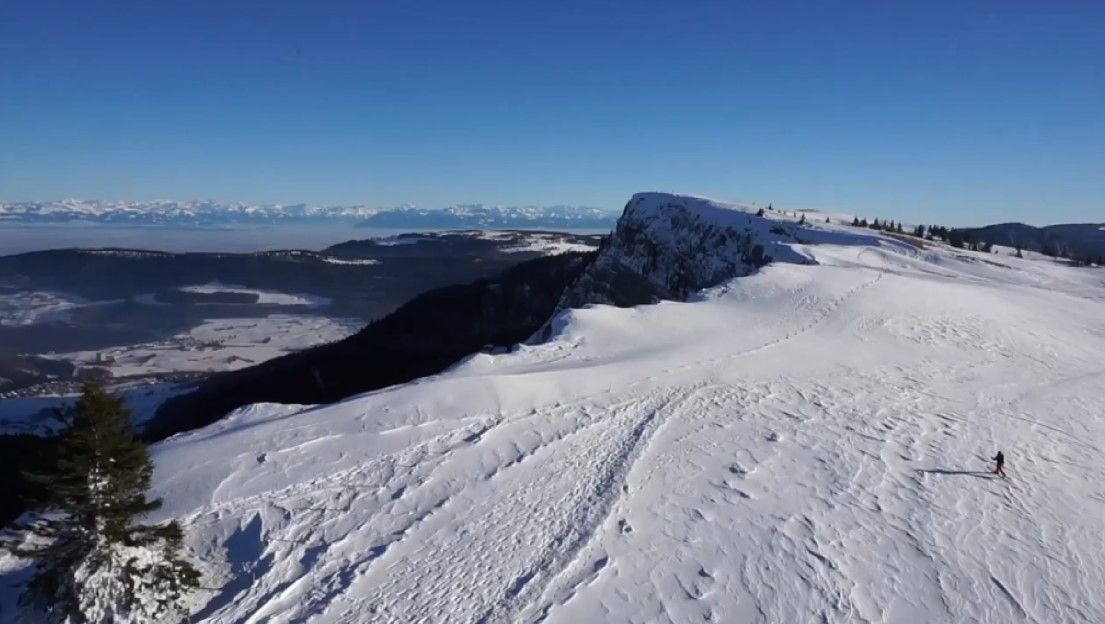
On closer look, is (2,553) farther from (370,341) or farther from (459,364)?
(370,341)

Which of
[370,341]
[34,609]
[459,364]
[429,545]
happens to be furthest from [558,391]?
[370,341]

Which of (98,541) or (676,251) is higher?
(676,251)

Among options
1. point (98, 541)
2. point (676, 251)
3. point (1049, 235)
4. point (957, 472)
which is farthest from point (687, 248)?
point (1049, 235)

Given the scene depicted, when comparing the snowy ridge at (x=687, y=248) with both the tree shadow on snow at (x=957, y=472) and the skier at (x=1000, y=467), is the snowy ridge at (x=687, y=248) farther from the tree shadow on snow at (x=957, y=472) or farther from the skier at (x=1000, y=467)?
the tree shadow on snow at (x=957, y=472)

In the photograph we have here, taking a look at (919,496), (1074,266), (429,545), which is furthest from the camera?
(1074,266)

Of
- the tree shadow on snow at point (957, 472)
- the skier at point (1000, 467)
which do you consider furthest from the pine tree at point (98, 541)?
the skier at point (1000, 467)

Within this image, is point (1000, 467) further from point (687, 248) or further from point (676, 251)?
point (676, 251)

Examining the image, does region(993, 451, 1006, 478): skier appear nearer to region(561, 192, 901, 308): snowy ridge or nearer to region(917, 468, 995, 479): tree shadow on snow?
region(917, 468, 995, 479): tree shadow on snow
